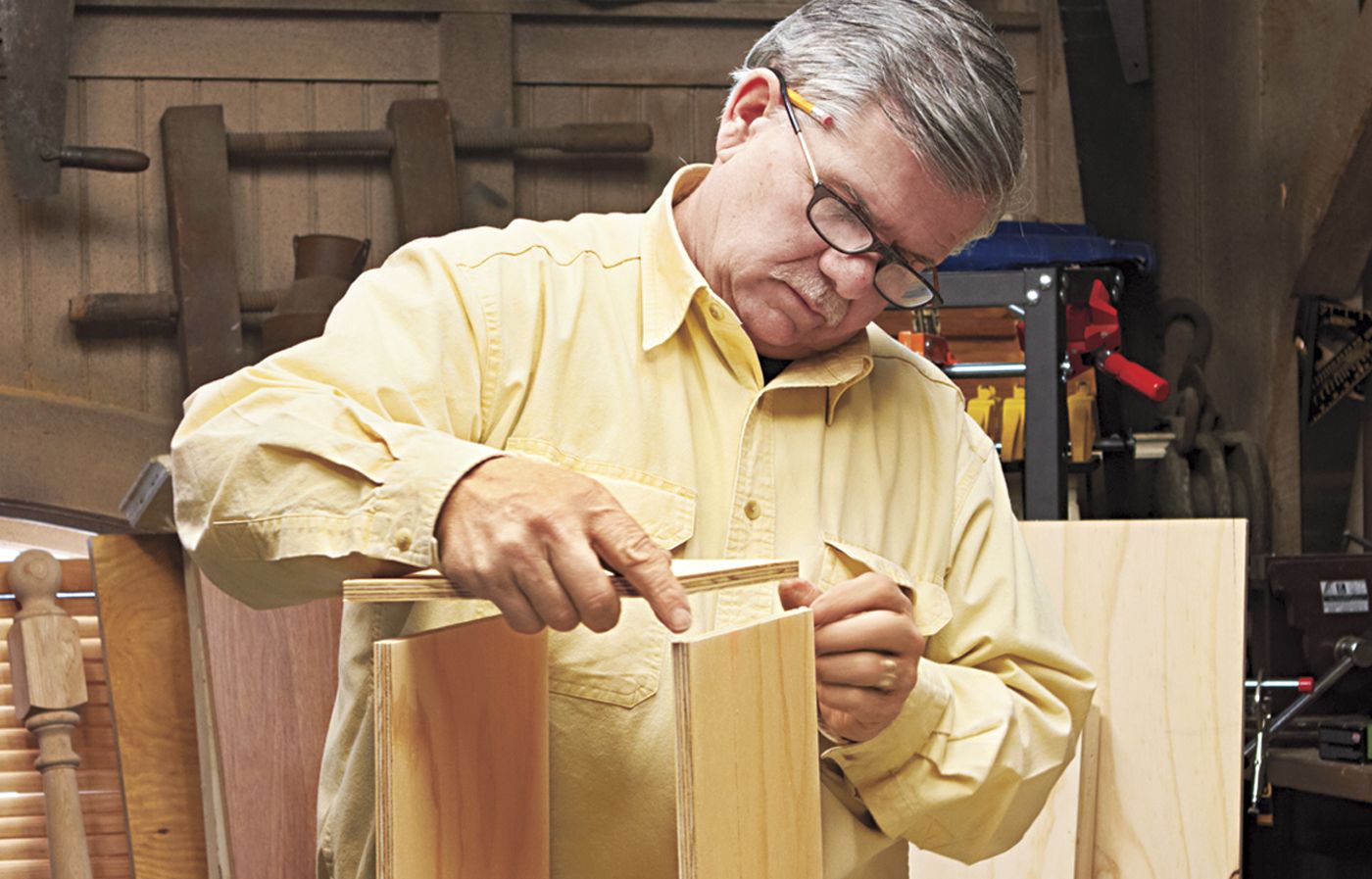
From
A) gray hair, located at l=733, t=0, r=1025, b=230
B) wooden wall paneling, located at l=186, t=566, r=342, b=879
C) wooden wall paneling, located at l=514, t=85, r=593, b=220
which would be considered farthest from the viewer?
wooden wall paneling, located at l=514, t=85, r=593, b=220

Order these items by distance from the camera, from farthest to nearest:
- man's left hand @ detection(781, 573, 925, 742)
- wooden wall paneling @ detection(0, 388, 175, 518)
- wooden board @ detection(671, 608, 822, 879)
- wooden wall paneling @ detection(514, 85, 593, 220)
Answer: wooden wall paneling @ detection(514, 85, 593, 220) < wooden wall paneling @ detection(0, 388, 175, 518) < man's left hand @ detection(781, 573, 925, 742) < wooden board @ detection(671, 608, 822, 879)

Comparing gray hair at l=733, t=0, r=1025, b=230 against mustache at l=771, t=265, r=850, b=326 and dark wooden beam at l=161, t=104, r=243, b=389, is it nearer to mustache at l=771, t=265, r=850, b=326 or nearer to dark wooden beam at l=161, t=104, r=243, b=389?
mustache at l=771, t=265, r=850, b=326

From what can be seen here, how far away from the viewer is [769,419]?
4.71 ft

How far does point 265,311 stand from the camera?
398cm

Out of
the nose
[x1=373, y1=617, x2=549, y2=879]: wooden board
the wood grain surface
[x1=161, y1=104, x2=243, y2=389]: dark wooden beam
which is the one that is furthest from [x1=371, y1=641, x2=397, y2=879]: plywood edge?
[x1=161, y1=104, x2=243, y2=389]: dark wooden beam

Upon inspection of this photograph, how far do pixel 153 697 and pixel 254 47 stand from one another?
218 cm

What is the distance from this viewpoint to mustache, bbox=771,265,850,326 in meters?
1.40

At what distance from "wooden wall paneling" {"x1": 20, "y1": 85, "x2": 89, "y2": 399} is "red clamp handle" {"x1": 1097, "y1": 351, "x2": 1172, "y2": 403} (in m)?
2.62

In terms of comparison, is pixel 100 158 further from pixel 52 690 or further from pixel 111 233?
pixel 52 690

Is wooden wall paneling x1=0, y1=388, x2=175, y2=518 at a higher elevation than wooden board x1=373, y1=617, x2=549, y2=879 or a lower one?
higher

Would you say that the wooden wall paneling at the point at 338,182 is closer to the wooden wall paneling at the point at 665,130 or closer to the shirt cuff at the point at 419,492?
the wooden wall paneling at the point at 665,130

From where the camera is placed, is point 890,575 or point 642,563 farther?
point 890,575

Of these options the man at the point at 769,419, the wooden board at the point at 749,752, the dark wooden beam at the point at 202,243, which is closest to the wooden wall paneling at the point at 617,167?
the dark wooden beam at the point at 202,243

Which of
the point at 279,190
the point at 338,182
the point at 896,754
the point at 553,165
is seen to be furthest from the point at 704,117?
the point at 896,754
